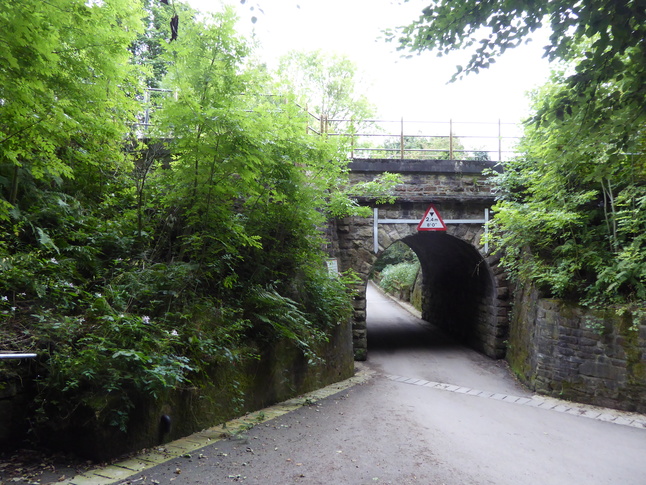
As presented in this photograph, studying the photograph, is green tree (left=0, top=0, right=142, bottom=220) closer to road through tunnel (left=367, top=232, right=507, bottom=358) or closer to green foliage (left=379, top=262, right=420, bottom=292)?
road through tunnel (left=367, top=232, right=507, bottom=358)

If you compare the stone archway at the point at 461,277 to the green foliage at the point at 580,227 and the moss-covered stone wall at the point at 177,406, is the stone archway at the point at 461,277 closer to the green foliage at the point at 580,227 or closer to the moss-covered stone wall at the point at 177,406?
the green foliage at the point at 580,227

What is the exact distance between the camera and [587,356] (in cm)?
766

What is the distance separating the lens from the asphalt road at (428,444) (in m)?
3.87

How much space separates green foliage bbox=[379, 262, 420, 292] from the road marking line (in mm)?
13196

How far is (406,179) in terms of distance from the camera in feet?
36.0

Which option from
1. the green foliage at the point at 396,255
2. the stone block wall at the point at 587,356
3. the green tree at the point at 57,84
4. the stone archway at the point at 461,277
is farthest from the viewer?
the green foliage at the point at 396,255

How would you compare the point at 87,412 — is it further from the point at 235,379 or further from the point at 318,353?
the point at 318,353

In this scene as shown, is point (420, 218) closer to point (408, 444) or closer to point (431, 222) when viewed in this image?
point (431, 222)

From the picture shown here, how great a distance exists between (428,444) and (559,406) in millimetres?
3764

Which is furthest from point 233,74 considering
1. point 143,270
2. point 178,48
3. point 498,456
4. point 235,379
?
point 498,456

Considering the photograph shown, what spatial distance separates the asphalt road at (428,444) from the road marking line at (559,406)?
0.06 feet

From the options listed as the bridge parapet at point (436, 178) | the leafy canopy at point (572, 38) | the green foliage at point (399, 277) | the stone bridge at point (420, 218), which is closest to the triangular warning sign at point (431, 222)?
the stone bridge at point (420, 218)

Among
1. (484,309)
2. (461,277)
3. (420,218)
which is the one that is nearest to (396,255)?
(461,277)

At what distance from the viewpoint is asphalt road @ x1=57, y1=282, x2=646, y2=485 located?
3.87 meters
